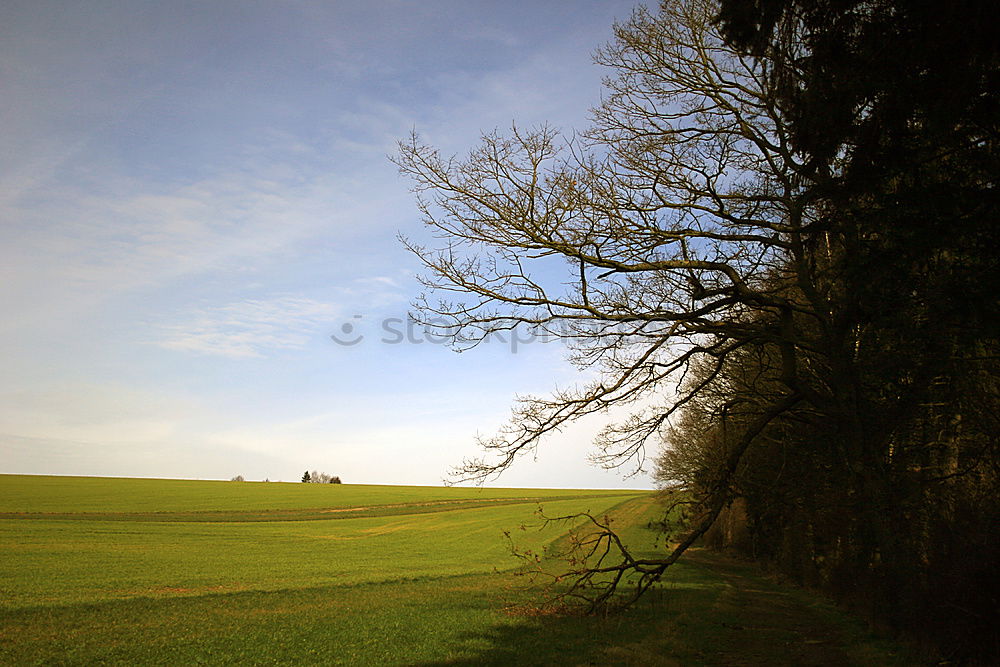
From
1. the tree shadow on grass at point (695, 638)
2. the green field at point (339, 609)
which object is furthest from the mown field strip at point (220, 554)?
the tree shadow on grass at point (695, 638)

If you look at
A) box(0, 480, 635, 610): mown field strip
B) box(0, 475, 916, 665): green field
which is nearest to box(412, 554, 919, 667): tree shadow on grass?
Answer: box(0, 475, 916, 665): green field

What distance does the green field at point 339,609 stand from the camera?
1074cm

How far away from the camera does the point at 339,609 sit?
51.1 ft

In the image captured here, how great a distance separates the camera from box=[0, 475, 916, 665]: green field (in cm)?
1074

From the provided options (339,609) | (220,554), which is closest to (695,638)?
(339,609)

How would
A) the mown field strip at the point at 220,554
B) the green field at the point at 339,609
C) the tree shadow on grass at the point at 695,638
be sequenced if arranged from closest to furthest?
the tree shadow on grass at the point at 695,638 → the green field at the point at 339,609 → the mown field strip at the point at 220,554

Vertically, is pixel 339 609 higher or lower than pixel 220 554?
higher

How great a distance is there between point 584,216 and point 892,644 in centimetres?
812

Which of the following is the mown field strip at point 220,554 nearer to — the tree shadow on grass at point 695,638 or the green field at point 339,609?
the green field at point 339,609

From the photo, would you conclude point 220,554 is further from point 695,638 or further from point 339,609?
point 695,638

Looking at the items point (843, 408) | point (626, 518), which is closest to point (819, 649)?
point (843, 408)

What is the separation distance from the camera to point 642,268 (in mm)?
10180

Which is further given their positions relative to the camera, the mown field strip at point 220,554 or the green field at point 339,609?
the mown field strip at point 220,554

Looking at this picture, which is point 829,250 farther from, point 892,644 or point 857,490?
point 892,644
